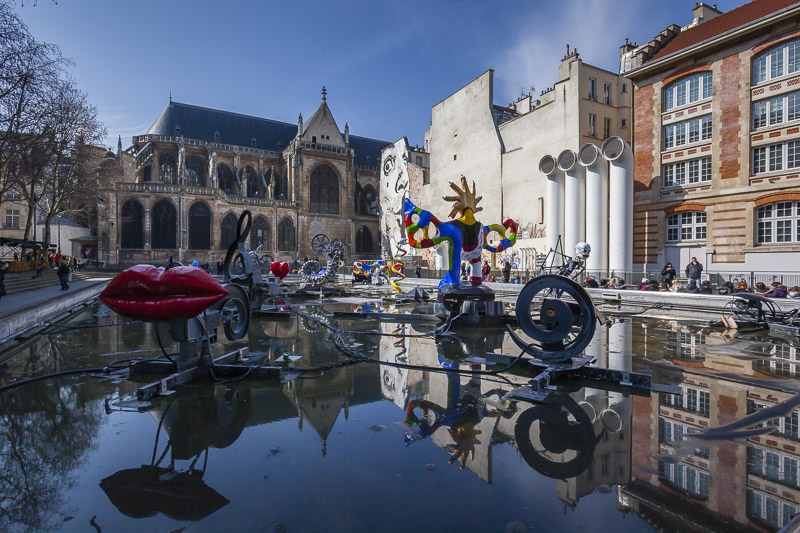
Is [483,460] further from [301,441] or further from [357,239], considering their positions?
[357,239]

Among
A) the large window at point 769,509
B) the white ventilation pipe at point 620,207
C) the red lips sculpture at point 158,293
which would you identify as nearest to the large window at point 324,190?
the white ventilation pipe at point 620,207

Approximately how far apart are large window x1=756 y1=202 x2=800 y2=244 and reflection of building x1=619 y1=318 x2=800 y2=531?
18155 mm

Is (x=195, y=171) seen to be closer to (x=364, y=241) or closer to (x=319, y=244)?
(x=364, y=241)

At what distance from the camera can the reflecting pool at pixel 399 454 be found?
2.55 meters

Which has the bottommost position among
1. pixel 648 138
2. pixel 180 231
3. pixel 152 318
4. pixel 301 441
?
pixel 301 441

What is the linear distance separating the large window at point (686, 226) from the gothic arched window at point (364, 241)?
131 ft

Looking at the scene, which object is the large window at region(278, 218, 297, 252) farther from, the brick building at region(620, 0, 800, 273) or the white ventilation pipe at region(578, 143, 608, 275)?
the brick building at region(620, 0, 800, 273)

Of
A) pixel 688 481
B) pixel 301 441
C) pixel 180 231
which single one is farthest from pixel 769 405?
pixel 180 231

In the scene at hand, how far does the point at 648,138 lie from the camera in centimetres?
2325

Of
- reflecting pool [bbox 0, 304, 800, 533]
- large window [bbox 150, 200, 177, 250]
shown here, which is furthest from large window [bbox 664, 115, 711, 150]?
large window [bbox 150, 200, 177, 250]

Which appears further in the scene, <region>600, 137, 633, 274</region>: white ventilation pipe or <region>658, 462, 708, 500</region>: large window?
<region>600, 137, 633, 274</region>: white ventilation pipe

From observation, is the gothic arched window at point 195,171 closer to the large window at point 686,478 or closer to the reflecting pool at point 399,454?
the reflecting pool at point 399,454

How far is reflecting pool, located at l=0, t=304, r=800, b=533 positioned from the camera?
2.55 metres

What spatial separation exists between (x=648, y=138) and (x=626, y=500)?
25601 millimetres
